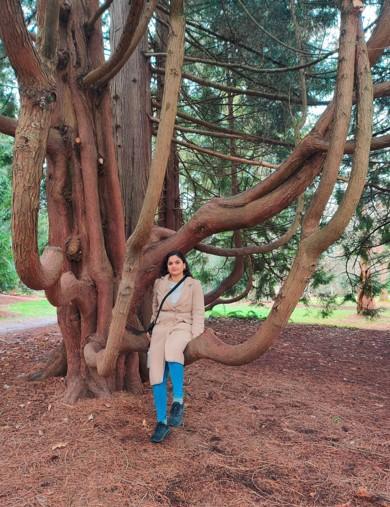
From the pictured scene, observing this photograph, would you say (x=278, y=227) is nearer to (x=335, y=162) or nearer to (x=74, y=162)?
(x=74, y=162)

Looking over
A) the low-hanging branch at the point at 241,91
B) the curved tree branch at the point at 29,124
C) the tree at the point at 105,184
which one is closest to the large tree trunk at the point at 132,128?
the low-hanging branch at the point at 241,91

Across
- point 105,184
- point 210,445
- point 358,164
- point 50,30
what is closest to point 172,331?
point 210,445

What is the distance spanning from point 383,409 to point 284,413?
977 millimetres

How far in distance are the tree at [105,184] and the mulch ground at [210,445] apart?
1.60 feet

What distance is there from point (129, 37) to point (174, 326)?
6.64 ft

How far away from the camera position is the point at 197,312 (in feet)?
11.6

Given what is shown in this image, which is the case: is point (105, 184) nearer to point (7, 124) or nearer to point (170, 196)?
point (7, 124)

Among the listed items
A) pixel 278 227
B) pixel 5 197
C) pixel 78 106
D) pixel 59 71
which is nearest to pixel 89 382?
pixel 78 106

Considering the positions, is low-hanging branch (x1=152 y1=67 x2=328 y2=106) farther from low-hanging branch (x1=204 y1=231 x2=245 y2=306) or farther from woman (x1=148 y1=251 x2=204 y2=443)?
low-hanging branch (x1=204 y1=231 x2=245 y2=306)

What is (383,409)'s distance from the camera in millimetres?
4070

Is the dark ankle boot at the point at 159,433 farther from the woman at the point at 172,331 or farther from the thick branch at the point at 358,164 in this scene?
the thick branch at the point at 358,164

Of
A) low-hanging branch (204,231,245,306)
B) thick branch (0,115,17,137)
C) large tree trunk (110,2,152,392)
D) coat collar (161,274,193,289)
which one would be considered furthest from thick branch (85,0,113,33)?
low-hanging branch (204,231,245,306)

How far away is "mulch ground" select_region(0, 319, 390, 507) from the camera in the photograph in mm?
2516

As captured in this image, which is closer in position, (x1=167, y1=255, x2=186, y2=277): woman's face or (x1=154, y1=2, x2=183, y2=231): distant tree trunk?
(x1=167, y1=255, x2=186, y2=277): woman's face
